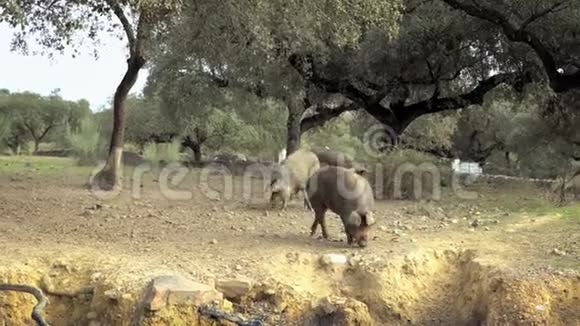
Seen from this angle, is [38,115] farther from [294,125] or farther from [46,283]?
[46,283]

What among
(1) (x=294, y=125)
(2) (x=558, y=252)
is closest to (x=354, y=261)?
(2) (x=558, y=252)

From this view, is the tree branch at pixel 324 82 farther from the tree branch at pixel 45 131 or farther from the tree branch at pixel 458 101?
the tree branch at pixel 45 131

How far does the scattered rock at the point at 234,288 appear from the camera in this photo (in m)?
7.24

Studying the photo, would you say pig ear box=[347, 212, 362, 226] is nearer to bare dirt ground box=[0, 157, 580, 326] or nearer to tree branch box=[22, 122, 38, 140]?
bare dirt ground box=[0, 157, 580, 326]

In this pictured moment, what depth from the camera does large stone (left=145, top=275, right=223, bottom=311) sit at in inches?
264

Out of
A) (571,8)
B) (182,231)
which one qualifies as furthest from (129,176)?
(571,8)

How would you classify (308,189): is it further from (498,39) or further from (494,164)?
(494,164)

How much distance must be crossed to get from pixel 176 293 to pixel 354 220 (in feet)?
9.28

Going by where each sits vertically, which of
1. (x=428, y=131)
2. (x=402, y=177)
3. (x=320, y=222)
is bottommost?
(x=320, y=222)

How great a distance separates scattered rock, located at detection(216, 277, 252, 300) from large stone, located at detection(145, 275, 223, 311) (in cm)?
17

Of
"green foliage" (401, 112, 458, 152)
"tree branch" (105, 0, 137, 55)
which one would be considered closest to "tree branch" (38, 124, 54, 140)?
"green foliage" (401, 112, 458, 152)

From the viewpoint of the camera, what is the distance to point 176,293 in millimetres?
6781

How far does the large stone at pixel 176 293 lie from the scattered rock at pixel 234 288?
169mm

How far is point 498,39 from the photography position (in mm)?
15930
